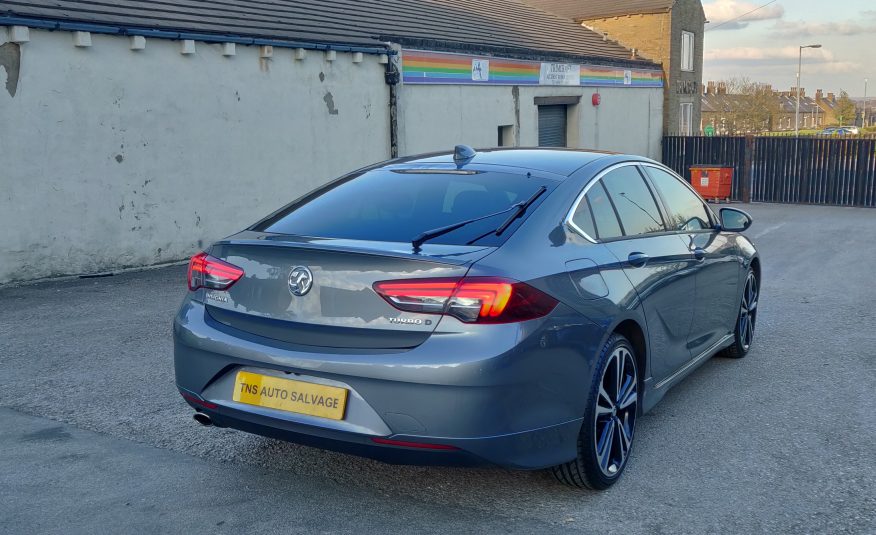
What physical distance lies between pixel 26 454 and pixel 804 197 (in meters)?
21.8

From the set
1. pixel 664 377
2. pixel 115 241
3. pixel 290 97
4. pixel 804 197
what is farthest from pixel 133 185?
pixel 804 197

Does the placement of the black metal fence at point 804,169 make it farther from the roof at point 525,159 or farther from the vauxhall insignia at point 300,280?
the vauxhall insignia at point 300,280

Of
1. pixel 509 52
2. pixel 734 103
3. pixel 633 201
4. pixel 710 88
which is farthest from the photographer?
pixel 710 88

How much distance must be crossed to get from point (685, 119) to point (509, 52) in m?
15.1

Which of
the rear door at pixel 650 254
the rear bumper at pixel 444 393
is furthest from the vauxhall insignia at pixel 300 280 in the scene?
the rear door at pixel 650 254

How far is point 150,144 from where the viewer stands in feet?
36.2

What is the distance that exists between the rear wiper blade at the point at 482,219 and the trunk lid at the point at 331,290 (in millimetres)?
53

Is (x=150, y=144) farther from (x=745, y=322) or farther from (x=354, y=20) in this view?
(x=745, y=322)

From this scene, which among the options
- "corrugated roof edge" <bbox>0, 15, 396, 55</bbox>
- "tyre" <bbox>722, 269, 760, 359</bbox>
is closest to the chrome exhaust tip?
"tyre" <bbox>722, 269, 760, 359</bbox>

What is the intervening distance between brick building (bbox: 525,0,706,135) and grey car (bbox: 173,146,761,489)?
2693 centimetres

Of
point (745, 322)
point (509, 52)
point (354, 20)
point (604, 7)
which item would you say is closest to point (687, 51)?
point (604, 7)

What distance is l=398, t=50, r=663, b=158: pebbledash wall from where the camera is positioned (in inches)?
640

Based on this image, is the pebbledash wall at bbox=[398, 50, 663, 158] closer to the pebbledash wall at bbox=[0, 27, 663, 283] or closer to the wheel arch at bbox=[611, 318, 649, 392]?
the pebbledash wall at bbox=[0, 27, 663, 283]

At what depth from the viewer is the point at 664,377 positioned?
462 centimetres
